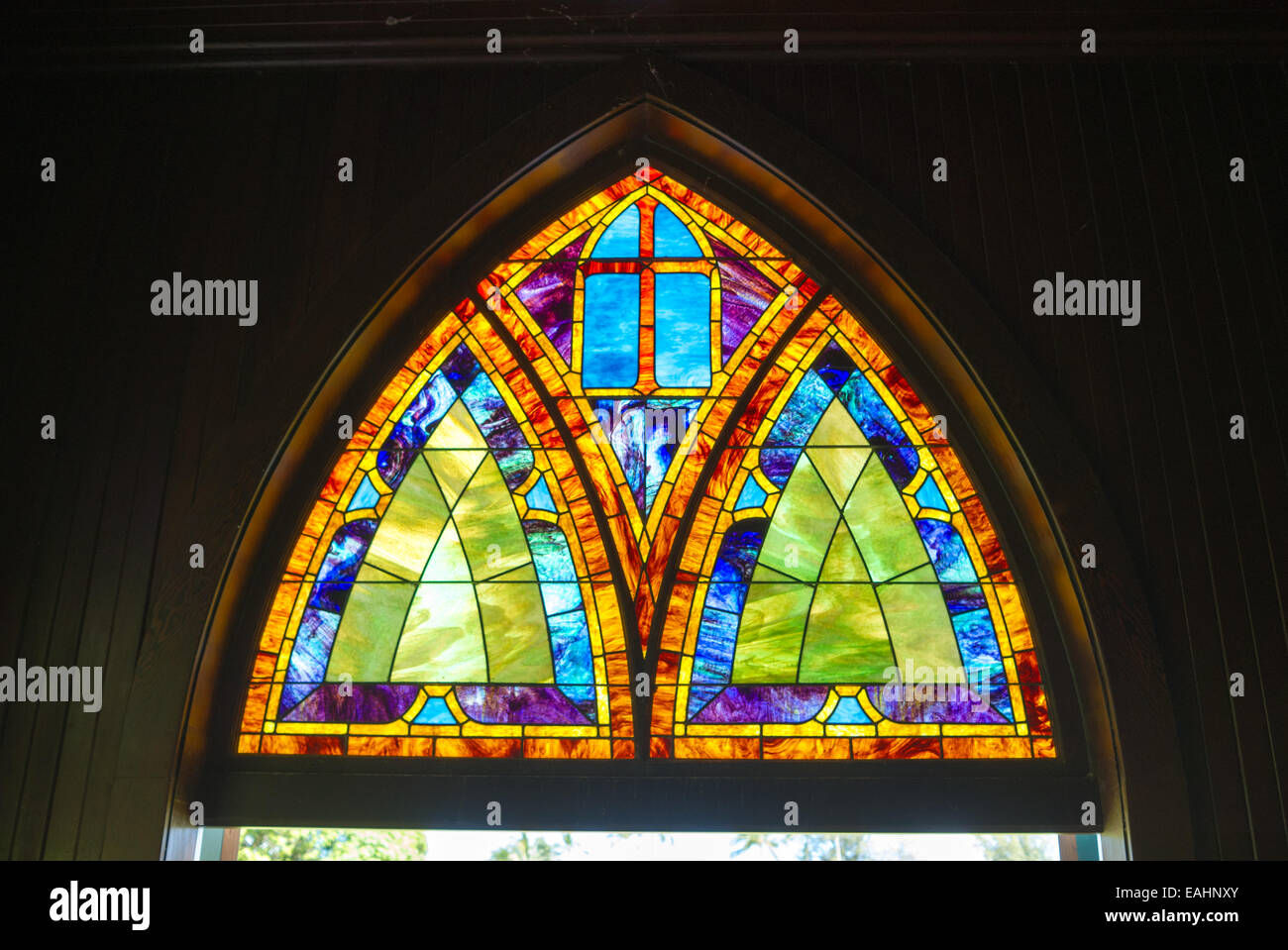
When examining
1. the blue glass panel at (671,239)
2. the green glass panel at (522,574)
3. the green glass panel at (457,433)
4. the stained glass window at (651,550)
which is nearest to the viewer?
the stained glass window at (651,550)

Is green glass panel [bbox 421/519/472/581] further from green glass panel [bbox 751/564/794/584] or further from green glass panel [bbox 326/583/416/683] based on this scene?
green glass panel [bbox 751/564/794/584]

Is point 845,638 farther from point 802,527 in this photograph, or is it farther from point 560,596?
point 560,596

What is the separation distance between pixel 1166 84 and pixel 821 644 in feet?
6.06

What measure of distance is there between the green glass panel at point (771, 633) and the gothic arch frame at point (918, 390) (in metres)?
0.23

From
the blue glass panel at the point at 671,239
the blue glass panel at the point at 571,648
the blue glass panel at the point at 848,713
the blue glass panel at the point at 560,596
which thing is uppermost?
the blue glass panel at the point at 671,239

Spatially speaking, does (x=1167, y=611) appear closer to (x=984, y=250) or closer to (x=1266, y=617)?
(x=1266, y=617)

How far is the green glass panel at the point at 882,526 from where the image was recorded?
2.97 m

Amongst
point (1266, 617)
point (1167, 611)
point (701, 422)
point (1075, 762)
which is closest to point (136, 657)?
point (701, 422)

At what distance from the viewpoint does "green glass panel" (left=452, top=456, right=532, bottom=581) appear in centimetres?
300

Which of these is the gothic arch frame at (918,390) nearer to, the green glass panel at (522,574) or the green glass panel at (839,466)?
the green glass panel at (839,466)

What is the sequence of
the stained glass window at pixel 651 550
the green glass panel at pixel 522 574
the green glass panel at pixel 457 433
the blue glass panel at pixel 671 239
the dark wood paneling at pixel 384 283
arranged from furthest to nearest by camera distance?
1. the blue glass panel at pixel 671 239
2. the green glass panel at pixel 457 433
3. the green glass panel at pixel 522 574
4. the stained glass window at pixel 651 550
5. the dark wood paneling at pixel 384 283

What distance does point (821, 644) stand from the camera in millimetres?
2910

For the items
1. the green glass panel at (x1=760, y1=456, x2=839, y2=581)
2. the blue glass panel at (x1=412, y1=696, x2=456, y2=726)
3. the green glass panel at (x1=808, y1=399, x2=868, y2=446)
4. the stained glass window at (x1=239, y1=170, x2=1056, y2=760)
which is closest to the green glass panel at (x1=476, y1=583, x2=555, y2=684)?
the stained glass window at (x1=239, y1=170, x2=1056, y2=760)

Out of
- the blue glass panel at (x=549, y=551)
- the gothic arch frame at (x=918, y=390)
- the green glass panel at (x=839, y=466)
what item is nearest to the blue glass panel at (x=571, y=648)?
the blue glass panel at (x=549, y=551)
